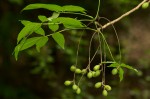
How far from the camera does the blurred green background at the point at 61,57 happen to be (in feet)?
14.2

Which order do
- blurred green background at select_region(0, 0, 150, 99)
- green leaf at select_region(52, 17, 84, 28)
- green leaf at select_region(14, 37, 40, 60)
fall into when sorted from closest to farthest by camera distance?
green leaf at select_region(52, 17, 84, 28) → green leaf at select_region(14, 37, 40, 60) → blurred green background at select_region(0, 0, 150, 99)

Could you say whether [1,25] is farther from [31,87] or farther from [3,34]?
[31,87]

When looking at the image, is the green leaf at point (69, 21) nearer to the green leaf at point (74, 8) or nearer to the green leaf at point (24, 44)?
the green leaf at point (74, 8)

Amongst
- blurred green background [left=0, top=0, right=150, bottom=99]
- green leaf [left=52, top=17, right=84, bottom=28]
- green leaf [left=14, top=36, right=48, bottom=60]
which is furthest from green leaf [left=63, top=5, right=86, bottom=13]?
blurred green background [left=0, top=0, right=150, bottom=99]

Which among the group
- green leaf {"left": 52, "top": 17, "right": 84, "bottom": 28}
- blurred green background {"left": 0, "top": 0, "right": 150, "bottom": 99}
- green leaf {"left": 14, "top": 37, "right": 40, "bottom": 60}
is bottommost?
green leaf {"left": 14, "top": 37, "right": 40, "bottom": 60}

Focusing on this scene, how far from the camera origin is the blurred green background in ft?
14.2

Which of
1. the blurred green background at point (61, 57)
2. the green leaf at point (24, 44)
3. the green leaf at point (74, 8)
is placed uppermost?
the blurred green background at point (61, 57)

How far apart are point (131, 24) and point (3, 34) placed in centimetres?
199

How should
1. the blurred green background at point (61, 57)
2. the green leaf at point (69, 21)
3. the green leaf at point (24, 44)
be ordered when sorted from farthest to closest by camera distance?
the blurred green background at point (61, 57)
the green leaf at point (24, 44)
the green leaf at point (69, 21)

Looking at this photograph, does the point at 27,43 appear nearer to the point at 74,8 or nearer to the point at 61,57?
the point at 74,8

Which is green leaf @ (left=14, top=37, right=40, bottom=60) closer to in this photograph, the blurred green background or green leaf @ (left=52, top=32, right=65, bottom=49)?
green leaf @ (left=52, top=32, right=65, bottom=49)

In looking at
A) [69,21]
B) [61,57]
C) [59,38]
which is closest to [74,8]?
[69,21]

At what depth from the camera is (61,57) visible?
17.1ft

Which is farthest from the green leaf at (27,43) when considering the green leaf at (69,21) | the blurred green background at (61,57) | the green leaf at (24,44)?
the blurred green background at (61,57)
